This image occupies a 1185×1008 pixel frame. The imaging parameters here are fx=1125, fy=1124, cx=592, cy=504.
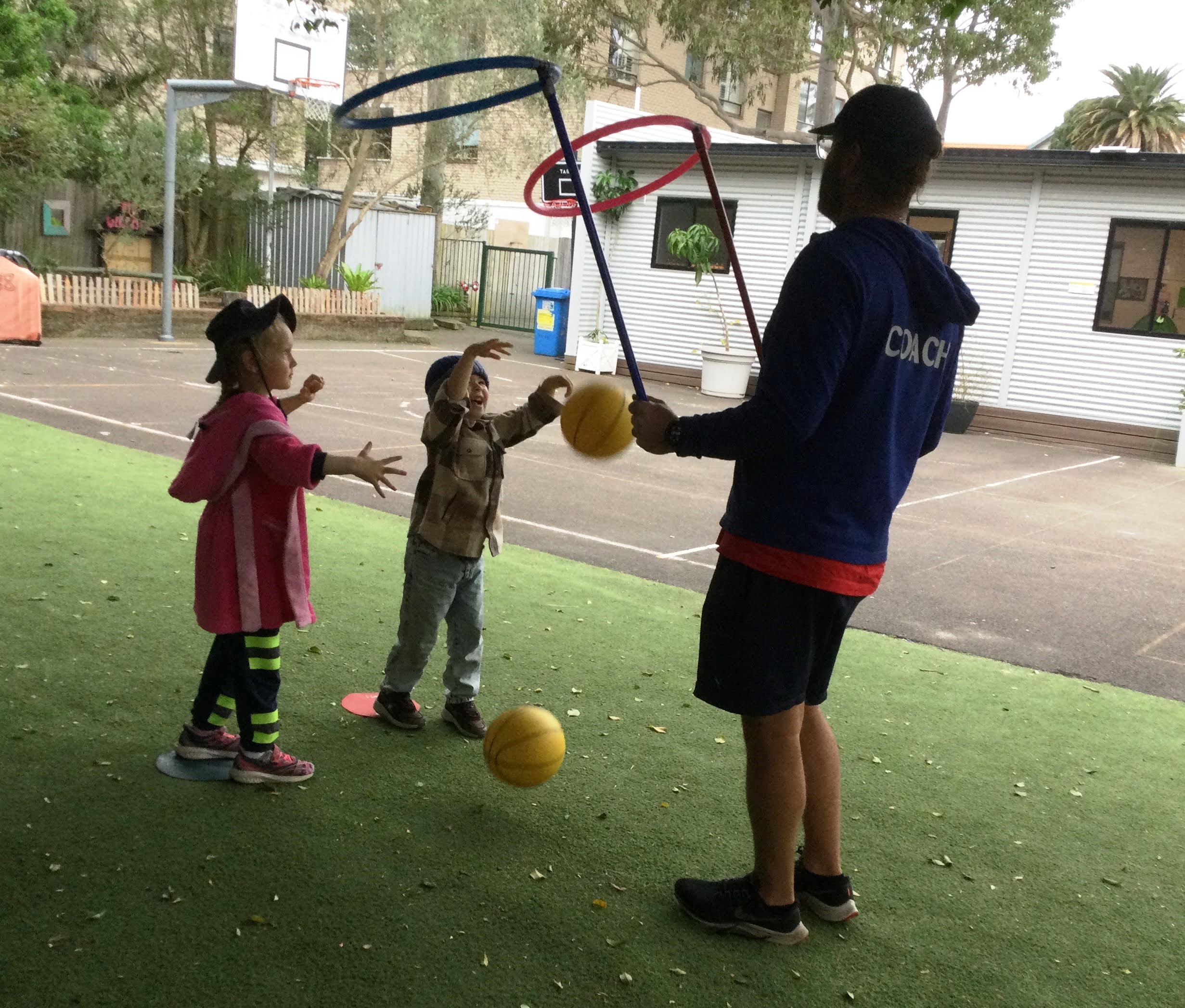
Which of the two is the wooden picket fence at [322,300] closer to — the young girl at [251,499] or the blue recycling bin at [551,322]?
the blue recycling bin at [551,322]

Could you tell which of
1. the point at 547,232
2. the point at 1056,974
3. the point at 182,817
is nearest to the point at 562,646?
the point at 182,817

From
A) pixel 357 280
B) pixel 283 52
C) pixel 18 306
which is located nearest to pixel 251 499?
pixel 18 306

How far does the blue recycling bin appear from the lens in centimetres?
2322

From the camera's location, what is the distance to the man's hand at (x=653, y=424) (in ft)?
8.89

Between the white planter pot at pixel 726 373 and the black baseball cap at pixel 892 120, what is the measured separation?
1654 centimetres

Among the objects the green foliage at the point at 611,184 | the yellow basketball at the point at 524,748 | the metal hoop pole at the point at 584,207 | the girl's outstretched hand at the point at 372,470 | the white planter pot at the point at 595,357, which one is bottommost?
the yellow basketball at the point at 524,748

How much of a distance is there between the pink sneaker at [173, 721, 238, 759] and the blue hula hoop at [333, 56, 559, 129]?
6.47ft

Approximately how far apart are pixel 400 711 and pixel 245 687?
769 millimetres

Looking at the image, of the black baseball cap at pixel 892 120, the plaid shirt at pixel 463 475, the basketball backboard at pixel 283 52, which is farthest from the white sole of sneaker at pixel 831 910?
the basketball backboard at pixel 283 52

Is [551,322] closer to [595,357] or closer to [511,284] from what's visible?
[595,357]

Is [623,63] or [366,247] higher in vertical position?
[623,63]

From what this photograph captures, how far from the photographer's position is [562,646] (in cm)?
533

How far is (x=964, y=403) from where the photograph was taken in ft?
57.5

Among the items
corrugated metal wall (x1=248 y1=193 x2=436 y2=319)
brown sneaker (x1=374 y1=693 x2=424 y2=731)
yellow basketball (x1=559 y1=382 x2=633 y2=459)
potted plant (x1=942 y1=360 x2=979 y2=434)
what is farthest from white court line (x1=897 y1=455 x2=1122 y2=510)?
corrugated metal wall (x1=248 y1=193 x2=436 y2=319)
